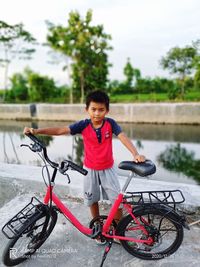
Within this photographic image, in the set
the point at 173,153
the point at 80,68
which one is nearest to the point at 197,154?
the point at 173,153

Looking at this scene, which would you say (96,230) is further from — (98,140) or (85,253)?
(98,140)

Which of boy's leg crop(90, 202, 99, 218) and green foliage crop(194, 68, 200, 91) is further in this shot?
green foliage crop(194, 68, 200, 91)

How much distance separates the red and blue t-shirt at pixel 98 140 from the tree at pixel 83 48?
43.8ft

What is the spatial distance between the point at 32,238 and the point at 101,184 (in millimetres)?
660

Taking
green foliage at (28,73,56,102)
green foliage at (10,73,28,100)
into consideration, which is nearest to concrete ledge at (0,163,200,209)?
green foliage at (28,73,56,102)

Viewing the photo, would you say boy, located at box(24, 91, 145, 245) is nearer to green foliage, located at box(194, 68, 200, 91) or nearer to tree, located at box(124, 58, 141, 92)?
green foliage, located at box(194, 68, 200, 91)

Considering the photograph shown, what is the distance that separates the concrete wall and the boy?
326 inches

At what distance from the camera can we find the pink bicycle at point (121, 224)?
67.7 inches

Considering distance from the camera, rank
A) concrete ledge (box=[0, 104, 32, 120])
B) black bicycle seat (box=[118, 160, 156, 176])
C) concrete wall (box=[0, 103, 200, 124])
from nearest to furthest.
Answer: black bicycle seat (box=[118, 160, 156, 176])
concrete wall (box=[0, 103, 200, 124])
concrete ledge (box=[0, 104, 32, 120])

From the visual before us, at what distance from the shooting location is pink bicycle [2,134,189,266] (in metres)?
1.72

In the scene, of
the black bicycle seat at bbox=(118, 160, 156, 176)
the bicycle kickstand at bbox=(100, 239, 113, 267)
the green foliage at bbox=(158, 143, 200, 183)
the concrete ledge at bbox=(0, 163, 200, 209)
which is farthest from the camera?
the green foliage at bbox=(158, 143, 200, 183)

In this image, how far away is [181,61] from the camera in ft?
42.7

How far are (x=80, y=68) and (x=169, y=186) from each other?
1354 cm

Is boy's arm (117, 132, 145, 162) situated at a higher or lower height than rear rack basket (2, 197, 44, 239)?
higher
